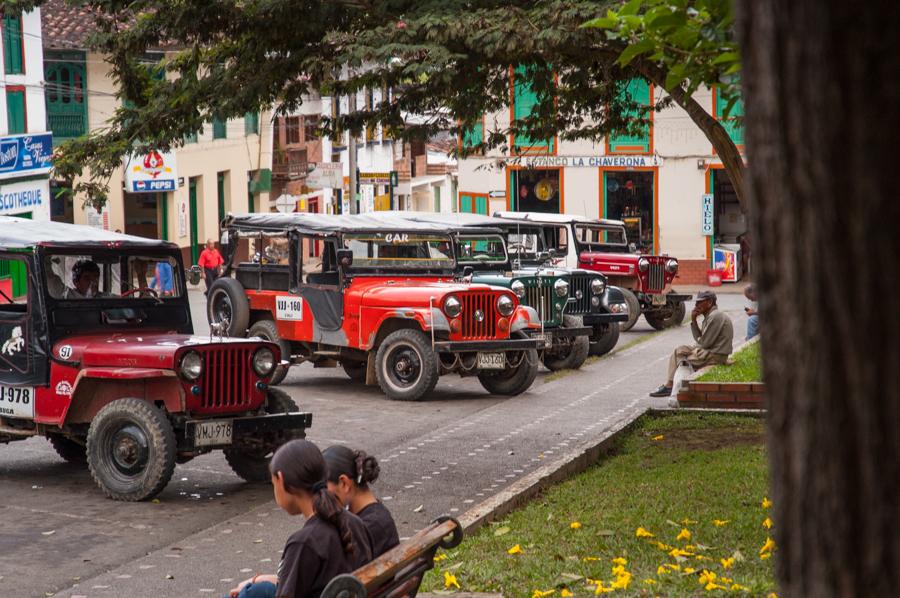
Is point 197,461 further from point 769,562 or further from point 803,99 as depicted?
point 803,99

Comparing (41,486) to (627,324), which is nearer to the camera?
(41,486)

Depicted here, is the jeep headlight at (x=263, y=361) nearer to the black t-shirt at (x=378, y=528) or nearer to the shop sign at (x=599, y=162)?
the black t-shirt at (x=378, y=528)

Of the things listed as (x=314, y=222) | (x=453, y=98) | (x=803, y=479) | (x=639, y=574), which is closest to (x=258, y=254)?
(x=314, y=222)

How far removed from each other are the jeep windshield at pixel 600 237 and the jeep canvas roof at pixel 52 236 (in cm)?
1377

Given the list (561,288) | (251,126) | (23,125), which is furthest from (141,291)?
(251,126)

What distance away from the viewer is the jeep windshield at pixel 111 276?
10867 millimetres

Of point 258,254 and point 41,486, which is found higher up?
point 258,254

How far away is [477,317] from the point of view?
16000 millimetres

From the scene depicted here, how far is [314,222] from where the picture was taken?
17094mm

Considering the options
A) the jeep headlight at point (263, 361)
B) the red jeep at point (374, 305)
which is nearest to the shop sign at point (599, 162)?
the red jeep at point (374, 305)

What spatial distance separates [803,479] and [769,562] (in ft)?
Result: 16.6

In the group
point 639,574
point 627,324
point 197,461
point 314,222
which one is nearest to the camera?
point 639,574

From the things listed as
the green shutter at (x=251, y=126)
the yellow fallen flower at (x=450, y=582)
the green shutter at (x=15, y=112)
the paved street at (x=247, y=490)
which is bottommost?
the paved street at (x=247, y=490)

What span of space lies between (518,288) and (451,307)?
8.58ft
